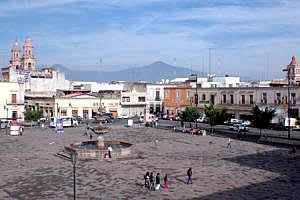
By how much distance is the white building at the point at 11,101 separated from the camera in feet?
227

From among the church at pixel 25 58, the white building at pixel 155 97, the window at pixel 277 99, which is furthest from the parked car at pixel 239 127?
the church at pixel 25 58

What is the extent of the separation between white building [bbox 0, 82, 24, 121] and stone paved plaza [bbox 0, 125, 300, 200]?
28.0 metres

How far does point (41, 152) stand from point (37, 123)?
32219 millimetres

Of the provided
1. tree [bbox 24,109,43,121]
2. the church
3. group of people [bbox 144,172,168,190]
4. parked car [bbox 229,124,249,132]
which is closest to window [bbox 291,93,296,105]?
parked car [bbox 229,124,249,132]

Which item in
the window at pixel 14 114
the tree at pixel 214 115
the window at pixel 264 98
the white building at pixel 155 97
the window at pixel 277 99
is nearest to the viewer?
the tree at pixel 214 115

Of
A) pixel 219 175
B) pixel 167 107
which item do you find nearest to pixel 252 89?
pixel 167 107

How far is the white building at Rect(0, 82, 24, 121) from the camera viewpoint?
69.3m

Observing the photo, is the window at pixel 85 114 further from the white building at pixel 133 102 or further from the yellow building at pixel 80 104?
the white building at pixel 133 102

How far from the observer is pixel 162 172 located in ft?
89.5

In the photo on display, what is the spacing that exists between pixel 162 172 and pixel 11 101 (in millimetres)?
48659

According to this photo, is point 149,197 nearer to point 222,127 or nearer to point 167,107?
point 222,127

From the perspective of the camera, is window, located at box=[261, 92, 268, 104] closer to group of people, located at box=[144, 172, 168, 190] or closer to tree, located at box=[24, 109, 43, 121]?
tree, located at box=[24, 109, 43, 121]

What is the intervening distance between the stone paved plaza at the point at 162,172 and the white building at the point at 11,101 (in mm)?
27951

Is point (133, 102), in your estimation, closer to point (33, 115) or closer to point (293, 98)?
point (33, 115)
